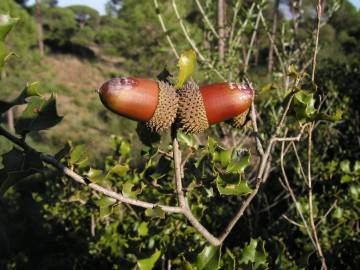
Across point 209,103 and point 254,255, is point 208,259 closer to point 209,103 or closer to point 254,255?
point 254,255

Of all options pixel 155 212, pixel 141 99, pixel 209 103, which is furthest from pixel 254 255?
pixel 141 99

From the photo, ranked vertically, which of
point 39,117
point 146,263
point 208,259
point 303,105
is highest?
point 303,105

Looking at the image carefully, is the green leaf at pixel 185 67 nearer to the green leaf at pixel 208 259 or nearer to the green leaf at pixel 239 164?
the green leaf at pixel 239 164

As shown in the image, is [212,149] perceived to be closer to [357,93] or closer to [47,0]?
[357,93]

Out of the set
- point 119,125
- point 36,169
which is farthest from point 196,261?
point 119,125

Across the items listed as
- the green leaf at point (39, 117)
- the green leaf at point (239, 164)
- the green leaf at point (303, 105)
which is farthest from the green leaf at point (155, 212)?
the green leaf at point (303, 105)

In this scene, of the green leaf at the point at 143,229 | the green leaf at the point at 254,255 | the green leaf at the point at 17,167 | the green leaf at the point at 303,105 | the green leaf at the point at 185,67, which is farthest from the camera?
the green leaf at the point at 143,229

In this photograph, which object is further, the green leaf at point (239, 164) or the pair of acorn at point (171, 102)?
the green leaf at point (239, 164)
